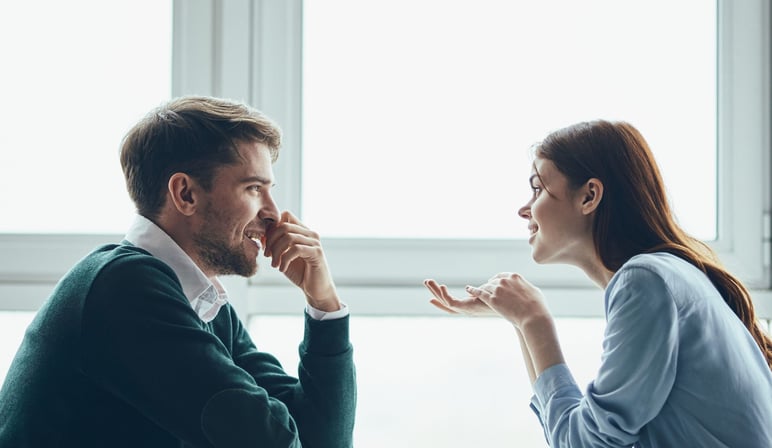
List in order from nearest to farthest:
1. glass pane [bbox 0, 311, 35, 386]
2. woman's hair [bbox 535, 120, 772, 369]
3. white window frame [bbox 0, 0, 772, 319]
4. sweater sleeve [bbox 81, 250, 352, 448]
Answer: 1. sweater sleeve [bbox 81, 250, 352, 448]
2. woman's hair [bbox 535, 120, 772, 369]
3. white window frame [bbox 0, 0, 772, 319]
4. glass pane [bbox 0, 311, 35, 386]

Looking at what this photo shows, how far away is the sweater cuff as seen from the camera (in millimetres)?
1302

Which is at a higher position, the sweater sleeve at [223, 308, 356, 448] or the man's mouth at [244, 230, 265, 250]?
the man's mouth at [244, 230, 265, 250]

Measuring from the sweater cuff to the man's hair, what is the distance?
→ 0.31 meters

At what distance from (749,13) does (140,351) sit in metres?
1.54

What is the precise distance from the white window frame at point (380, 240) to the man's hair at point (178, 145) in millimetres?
494

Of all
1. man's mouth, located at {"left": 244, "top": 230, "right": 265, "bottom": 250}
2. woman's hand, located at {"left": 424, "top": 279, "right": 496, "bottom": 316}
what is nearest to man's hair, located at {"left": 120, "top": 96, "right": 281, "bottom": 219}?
man's mouth, located at {"left": 244, "top": 230, "right": 265, "bottom": 250}

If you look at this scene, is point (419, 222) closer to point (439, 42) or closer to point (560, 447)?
point (439, 42)

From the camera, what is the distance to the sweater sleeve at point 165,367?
3.35ft

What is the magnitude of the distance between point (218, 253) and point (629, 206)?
69cm

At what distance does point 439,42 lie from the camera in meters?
1.79

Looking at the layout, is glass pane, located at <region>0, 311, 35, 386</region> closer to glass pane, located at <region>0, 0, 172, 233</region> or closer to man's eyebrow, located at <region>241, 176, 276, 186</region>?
glass pane, located at <region>0, 0, 172, 233</region>

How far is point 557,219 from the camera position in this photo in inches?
50.1

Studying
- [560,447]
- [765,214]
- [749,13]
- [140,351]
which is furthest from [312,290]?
[749,13]

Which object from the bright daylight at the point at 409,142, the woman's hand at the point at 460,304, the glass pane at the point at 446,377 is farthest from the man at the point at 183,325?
the glass pane at the point at 446,377
